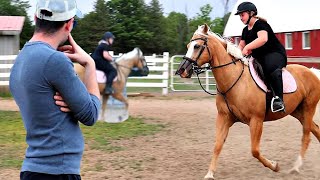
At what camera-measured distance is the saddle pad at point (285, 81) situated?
22.6ft

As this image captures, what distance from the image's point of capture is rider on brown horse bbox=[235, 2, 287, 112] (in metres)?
6.89

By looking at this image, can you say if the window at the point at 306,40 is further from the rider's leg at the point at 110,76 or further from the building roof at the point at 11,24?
the rider's leg at the point at 110,76

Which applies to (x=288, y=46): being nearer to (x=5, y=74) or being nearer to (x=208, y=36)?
(x=5, y=74)

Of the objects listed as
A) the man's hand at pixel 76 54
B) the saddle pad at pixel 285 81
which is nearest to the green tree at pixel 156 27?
the saddle pad at pixel 285 81

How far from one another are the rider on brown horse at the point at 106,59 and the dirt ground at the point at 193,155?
137cm

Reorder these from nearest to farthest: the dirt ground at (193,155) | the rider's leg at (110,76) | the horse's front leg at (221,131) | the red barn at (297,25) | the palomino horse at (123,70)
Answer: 1. the horse's front leg at (221,131)
2. the dirt ground at (193,155)
3. the rider's leg at (110,76)
4. the palomino horse at (123,70)
5. the red barn at (297,25)

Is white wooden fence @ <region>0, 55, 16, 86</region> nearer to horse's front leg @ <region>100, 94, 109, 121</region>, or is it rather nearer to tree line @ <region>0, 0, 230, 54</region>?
horse's front leg @ <region>100, 94, 109, 121</region>

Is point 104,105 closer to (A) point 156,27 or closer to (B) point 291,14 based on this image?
(B) point 291,14

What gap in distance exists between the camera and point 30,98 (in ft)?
8.37

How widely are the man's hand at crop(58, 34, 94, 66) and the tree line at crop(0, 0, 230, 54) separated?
54.8 metres

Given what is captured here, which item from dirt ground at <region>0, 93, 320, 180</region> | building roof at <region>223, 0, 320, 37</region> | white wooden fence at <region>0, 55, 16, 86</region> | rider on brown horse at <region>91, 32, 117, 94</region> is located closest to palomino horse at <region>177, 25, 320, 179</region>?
dirt ground at <region>0, 93, 320, 180</region>

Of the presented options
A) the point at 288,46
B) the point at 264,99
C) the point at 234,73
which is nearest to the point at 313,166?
the point at 264,99

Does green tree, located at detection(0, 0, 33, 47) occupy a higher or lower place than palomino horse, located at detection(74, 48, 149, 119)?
higher

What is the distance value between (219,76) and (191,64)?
0.45 meters
